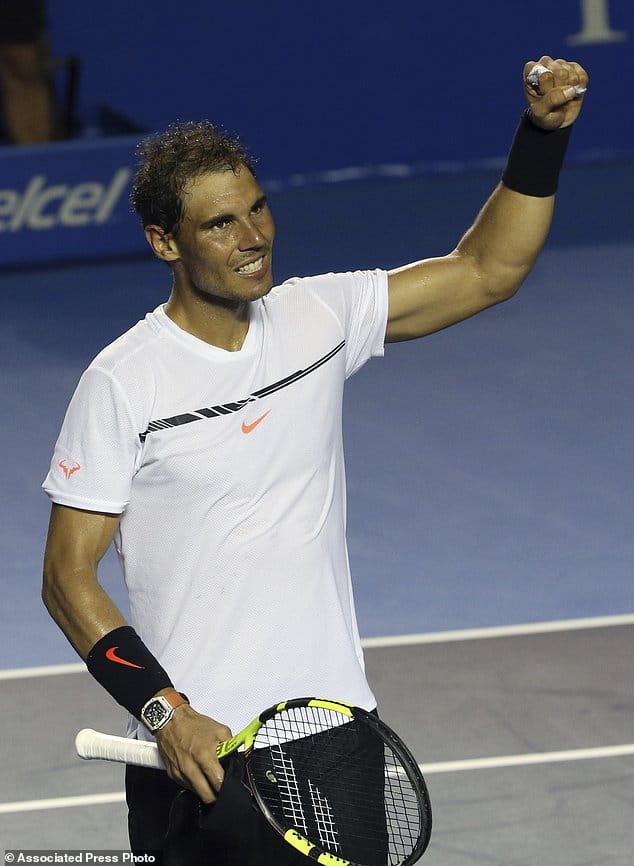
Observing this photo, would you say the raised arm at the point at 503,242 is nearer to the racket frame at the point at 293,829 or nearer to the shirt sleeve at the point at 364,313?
the shirt sleeve at the point at 364,313

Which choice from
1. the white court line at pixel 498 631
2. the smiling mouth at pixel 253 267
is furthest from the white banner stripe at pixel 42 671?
the smiling mouth at pixel 253 267

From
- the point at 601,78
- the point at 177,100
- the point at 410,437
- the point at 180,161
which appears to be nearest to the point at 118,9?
the point at 177,100

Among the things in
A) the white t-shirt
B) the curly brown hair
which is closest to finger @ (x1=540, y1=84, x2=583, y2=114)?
the curly brown hair

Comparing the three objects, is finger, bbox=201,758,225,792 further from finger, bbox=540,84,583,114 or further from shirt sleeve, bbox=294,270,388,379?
finger, bbox=540,84,583,114

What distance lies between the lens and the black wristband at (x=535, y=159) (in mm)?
3297

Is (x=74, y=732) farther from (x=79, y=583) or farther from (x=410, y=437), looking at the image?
(x=410, y=437)

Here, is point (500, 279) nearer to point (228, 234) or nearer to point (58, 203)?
point (228, 234)

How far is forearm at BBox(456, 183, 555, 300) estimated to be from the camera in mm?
3330

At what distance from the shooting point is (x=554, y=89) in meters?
3.20

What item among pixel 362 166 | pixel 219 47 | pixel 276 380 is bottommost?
pixel 362 166

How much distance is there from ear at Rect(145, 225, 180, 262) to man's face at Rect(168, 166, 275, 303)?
5cm

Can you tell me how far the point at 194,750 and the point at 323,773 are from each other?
0.33 m

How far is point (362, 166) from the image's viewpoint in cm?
1274

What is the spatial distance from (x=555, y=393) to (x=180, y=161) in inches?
215
